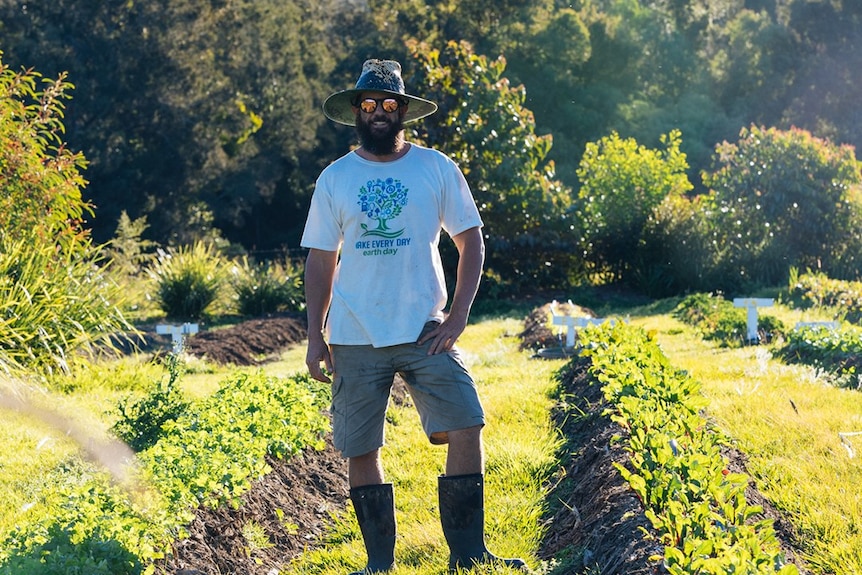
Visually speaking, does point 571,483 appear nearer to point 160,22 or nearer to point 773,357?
point 773,357

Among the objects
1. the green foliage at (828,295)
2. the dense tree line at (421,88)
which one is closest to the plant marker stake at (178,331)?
the green foliage at (828,295)

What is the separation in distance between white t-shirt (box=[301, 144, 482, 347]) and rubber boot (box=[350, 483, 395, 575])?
722mm

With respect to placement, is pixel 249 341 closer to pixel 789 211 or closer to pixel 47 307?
pixel 47 307

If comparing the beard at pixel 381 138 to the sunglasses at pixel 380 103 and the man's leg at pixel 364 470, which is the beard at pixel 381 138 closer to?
the sunglasses at pixel 380 103

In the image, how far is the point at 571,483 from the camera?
6.64 metres

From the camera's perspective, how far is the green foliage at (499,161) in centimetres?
2077

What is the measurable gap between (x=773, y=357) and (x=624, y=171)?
1129 cm

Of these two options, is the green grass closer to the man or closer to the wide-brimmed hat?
the man

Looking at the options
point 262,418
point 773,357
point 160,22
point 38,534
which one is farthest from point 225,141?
point 38,534

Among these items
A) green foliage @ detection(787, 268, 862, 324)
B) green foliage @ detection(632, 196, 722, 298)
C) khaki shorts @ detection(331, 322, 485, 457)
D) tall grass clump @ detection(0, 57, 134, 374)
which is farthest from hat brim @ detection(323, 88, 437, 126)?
green foliage @ detection(632, 196, 722, 298)

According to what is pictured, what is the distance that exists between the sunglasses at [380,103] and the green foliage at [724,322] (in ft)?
26.7

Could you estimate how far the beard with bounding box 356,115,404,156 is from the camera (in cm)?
516

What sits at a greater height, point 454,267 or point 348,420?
point 348,420

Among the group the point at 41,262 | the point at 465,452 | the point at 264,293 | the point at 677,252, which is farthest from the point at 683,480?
the point at 677,252
